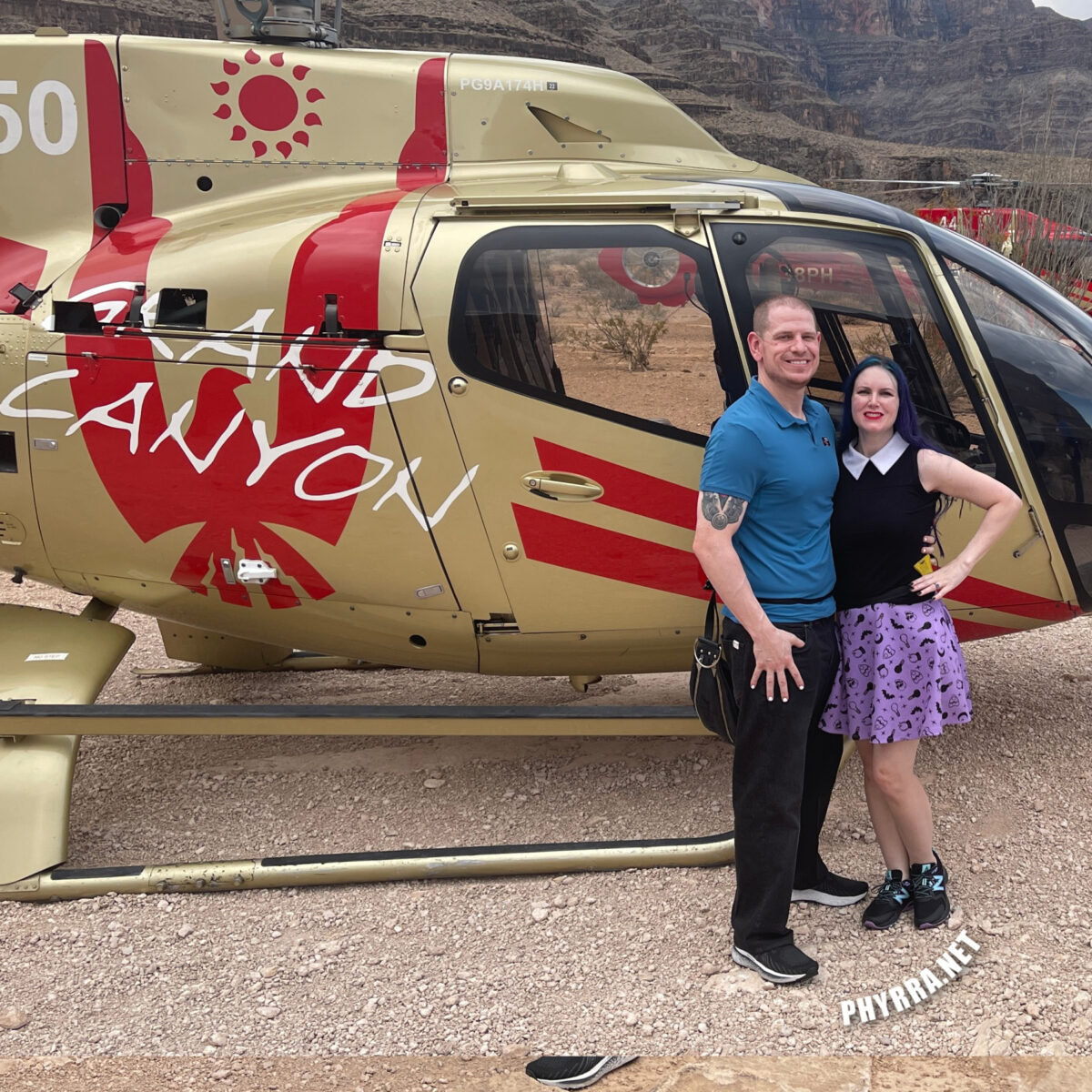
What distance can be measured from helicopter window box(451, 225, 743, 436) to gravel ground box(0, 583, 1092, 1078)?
1.59m

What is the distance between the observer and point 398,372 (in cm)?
346

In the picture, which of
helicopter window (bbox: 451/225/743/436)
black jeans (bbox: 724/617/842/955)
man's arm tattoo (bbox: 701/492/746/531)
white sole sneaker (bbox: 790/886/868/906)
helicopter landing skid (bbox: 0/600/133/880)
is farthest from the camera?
helicopter landing skid (bbox: 0/600/133/880)

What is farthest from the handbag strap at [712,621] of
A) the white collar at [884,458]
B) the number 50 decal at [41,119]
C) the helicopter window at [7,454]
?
the number 50 decal at [41,119]

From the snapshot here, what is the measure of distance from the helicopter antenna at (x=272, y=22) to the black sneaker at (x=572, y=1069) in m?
3.77

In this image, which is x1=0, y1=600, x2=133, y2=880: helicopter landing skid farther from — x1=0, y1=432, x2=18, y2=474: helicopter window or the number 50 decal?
the number 50 decal

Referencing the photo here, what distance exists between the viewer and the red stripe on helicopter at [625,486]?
3.43 meters

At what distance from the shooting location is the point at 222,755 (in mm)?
4652

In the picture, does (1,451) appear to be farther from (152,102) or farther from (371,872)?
(371,872)

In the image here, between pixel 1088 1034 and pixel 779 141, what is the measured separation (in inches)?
2051

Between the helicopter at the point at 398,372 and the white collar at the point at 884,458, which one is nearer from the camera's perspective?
the white collar at the point at 884,458

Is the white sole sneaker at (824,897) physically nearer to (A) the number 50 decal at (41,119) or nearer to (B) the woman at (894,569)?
(B) the woman at (894,569)

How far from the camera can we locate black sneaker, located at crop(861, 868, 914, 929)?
10.3 ft

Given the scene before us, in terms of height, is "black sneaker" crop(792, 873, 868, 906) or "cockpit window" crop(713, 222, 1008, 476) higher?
"cockpit window" crop(713, 222, 1008, 476)

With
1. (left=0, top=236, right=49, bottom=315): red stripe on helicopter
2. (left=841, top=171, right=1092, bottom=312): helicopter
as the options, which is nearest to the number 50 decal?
(left=0, top=236, right=49, bottom=315): red stripe on helicopter
